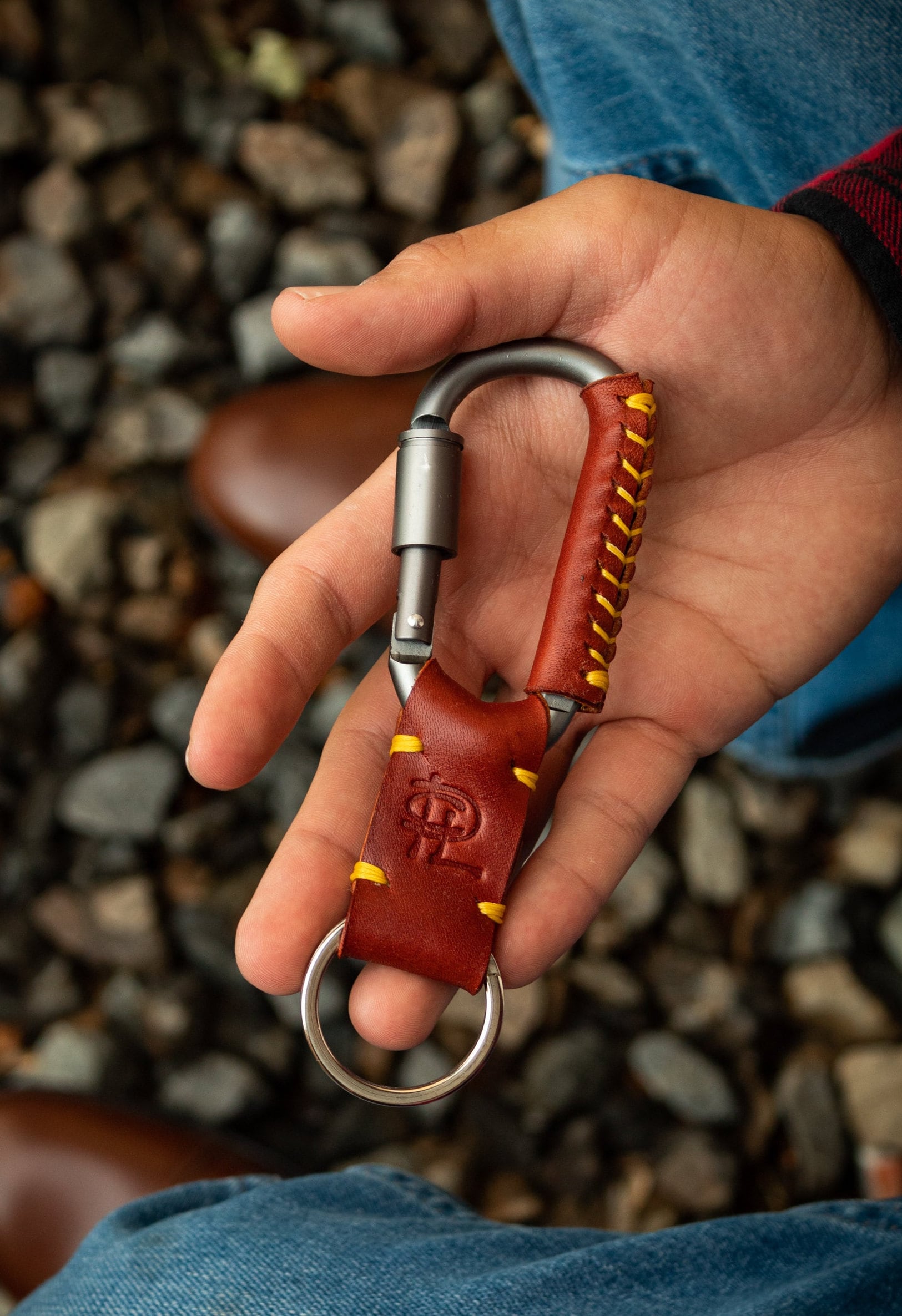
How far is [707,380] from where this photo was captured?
119 cm

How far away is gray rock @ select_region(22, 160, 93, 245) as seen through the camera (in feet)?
6.74

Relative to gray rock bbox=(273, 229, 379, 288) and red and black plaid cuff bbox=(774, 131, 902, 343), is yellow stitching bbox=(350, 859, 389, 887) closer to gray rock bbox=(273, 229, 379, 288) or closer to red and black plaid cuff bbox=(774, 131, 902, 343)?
red and black plaid cuff bbox=(774, 131, 902, 343)

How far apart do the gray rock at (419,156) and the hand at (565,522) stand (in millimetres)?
1038

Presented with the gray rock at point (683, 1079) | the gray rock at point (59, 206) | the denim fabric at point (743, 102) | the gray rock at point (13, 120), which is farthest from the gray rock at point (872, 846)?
the gray rock at point (13, 120)

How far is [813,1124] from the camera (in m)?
1.66

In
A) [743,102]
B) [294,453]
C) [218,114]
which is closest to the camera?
[743,102]

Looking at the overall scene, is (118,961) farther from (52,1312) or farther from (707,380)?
(707,380)

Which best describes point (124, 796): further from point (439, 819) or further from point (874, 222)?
point (874, 222)

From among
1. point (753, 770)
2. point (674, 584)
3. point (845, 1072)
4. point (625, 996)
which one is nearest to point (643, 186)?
point (674, 584)

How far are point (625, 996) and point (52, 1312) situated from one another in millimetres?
947

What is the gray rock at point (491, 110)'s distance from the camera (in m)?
2.16

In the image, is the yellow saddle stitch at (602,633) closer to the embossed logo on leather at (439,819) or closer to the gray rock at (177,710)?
the embossed logo on leather at (439,819)

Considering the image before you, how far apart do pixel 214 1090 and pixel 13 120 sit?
181cm

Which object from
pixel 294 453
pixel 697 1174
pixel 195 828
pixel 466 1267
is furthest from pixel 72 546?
pixel 697 1174
